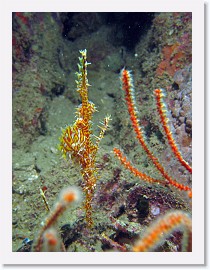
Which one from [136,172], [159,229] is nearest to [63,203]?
[159,229]

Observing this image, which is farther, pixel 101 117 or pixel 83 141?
pixel 101 117

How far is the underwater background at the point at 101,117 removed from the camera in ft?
8.64

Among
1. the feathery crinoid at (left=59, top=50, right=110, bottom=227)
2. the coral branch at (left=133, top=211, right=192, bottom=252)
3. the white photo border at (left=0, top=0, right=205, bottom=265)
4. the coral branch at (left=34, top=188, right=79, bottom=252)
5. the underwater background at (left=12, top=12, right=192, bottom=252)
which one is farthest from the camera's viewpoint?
the underwater background at (left=12, top=12, right=192, bottom=252)

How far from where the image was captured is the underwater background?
263 cm

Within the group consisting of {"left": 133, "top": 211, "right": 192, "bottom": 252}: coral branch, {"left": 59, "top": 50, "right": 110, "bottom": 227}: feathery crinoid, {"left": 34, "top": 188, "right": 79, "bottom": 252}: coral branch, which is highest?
{"left": 59, "top": 50, "right": 110, "bottom": 227}: feathery crinoid

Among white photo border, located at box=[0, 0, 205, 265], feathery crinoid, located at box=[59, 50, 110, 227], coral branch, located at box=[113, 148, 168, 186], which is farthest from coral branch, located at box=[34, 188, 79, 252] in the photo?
coral branch, located at box=[113, 148, 168, 186]

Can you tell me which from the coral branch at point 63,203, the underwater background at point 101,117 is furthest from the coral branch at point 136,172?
the coral branch at point 63,203

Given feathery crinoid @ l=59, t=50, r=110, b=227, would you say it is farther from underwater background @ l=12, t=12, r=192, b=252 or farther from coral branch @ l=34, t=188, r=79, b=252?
coral branch @ l=34, t=188, r=79, b=252

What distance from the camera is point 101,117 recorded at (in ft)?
17.5

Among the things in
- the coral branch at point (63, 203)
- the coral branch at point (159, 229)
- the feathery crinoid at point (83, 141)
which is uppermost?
the feathery crinoid at point (83, 141)
